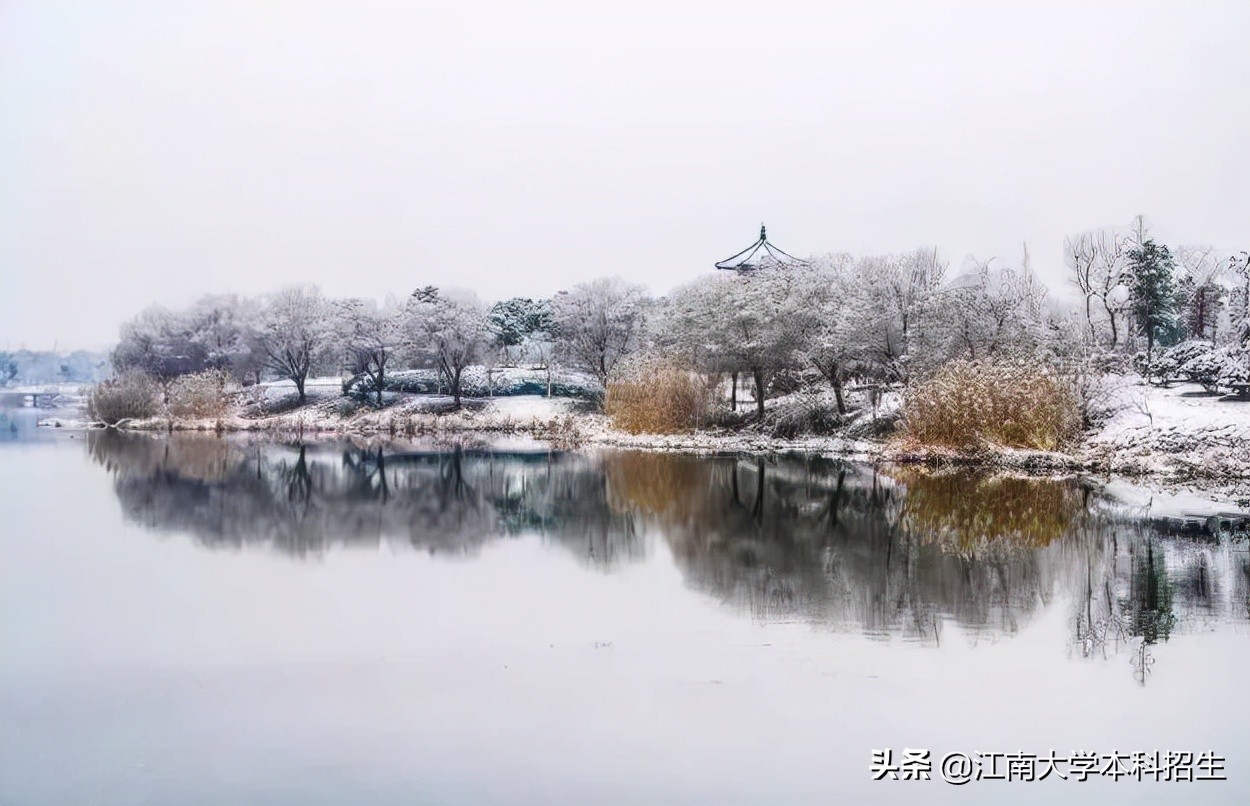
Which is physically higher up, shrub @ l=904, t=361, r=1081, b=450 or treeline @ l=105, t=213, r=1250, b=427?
treeline @ l=105, t=213, r=1250, b=427

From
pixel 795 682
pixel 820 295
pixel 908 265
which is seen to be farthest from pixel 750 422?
pixel 795 682

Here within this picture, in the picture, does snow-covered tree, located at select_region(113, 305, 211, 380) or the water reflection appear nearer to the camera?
the water reflection

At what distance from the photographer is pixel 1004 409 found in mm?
10555

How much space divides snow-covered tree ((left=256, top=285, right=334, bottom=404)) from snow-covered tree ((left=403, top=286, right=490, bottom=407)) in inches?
62.5

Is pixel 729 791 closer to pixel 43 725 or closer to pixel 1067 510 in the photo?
pixel 43 725

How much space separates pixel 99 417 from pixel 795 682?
18.3 metres

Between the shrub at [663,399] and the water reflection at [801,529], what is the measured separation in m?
2.80

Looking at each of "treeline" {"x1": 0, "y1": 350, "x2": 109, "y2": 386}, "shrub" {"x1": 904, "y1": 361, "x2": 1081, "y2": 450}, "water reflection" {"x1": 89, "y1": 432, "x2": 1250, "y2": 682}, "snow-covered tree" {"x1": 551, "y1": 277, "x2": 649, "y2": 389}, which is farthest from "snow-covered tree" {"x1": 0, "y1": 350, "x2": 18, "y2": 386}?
"shrub" {"x1": 904, "y1": 361, "x2": 1081, "y2": 450}

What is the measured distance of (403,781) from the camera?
283cm

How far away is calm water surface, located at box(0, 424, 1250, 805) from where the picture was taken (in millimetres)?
2926

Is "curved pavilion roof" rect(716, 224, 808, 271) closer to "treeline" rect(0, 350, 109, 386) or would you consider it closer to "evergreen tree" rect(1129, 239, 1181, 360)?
"evergreen tree" rect(1129, 239, 1181, 360)

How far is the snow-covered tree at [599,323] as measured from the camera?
Result: 17578 mm

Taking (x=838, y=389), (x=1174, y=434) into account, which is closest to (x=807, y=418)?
(x=838, y=389)

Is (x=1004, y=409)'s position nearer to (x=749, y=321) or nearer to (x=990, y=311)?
(x=990, y=311)
